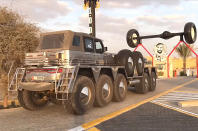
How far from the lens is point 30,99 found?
616 centimetres

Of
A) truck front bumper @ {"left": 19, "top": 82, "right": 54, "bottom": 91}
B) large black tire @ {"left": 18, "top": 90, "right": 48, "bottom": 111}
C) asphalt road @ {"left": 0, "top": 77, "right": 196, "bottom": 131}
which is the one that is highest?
truck front bumper @ {"left": 19, "top": 82, "right": 54, "bottom": 91}

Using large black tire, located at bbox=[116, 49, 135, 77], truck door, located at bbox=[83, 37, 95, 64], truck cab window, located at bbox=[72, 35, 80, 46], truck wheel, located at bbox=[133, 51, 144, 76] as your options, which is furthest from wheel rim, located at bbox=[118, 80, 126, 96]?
truck cab window, located at bbox=[72, 35, 80, 46]

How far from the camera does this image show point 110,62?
320 inches

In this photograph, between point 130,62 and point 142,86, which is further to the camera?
point 142,86

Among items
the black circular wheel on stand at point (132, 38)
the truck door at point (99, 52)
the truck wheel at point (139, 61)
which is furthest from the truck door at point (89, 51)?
the black circular wheel on stand at point (132, 38)

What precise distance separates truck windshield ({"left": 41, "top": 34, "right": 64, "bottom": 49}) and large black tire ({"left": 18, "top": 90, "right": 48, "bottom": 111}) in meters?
1.69

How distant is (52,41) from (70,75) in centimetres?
193

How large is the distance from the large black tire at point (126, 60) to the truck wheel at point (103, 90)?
1267 mm

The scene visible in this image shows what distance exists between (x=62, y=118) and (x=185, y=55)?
33.3 meters

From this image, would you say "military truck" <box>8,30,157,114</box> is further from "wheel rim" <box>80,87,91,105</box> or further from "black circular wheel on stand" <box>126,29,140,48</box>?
"black circular wheel on stand" <box>126,29,140,48</box>

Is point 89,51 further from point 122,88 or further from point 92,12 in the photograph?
point 92,12

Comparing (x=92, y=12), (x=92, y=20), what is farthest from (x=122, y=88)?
(x=92, y=12)

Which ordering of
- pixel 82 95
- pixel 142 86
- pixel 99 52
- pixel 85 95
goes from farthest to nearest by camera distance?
1. pixel 142 86
2. pixel 99 52
3. pixel 85 95
4. pixel 82 95

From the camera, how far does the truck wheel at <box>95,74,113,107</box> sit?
6.41m
